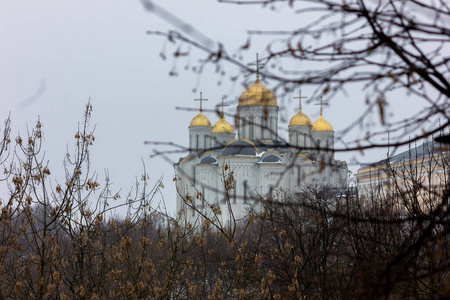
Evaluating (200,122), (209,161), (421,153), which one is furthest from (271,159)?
(421,153)

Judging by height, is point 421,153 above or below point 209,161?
below

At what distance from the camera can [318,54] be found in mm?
3059

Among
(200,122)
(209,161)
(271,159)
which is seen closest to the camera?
(271,159)

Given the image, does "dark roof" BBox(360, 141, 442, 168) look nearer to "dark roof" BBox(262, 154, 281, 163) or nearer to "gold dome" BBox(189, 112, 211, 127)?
"dark roof" BBox(262, 154, 281, 163)

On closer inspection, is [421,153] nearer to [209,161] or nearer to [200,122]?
[209,161]

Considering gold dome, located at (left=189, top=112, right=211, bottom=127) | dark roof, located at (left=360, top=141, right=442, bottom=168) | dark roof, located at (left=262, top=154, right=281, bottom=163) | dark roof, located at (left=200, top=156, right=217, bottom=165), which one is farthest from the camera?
gold dome, located at (left=189, top=112, right=211, bottom=127)

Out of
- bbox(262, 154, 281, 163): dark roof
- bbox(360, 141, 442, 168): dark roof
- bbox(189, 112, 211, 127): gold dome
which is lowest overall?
bbox(360, 141, 442, 168): dark roof

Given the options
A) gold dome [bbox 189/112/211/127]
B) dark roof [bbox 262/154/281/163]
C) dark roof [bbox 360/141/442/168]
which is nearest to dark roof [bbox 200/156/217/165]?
gold dome [bbox 189/112/211/127]

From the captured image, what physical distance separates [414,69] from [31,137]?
6.70 metres

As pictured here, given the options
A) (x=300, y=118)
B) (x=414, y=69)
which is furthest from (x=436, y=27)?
(x=300, y=118)

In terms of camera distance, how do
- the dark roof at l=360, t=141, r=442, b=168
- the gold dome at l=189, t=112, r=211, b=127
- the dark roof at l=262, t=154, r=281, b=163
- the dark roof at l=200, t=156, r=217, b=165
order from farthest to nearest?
1. the gold dome at l=189, t=112, r=211, b=127
2. the dark roof at l=200, t=156, r=217, b=165
3. the dark roof at l=262, t=154, r=281, b=163
4. the dark roof at l=360, t=141, r=442, b=168

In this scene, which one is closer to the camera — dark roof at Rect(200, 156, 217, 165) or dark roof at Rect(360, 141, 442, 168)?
dark roof at Rect(360, 141, 442, 168)

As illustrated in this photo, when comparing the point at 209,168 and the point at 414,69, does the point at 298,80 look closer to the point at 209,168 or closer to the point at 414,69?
the point at 414,69

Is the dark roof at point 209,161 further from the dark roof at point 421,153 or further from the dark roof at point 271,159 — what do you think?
the dark roof at point 421,153
